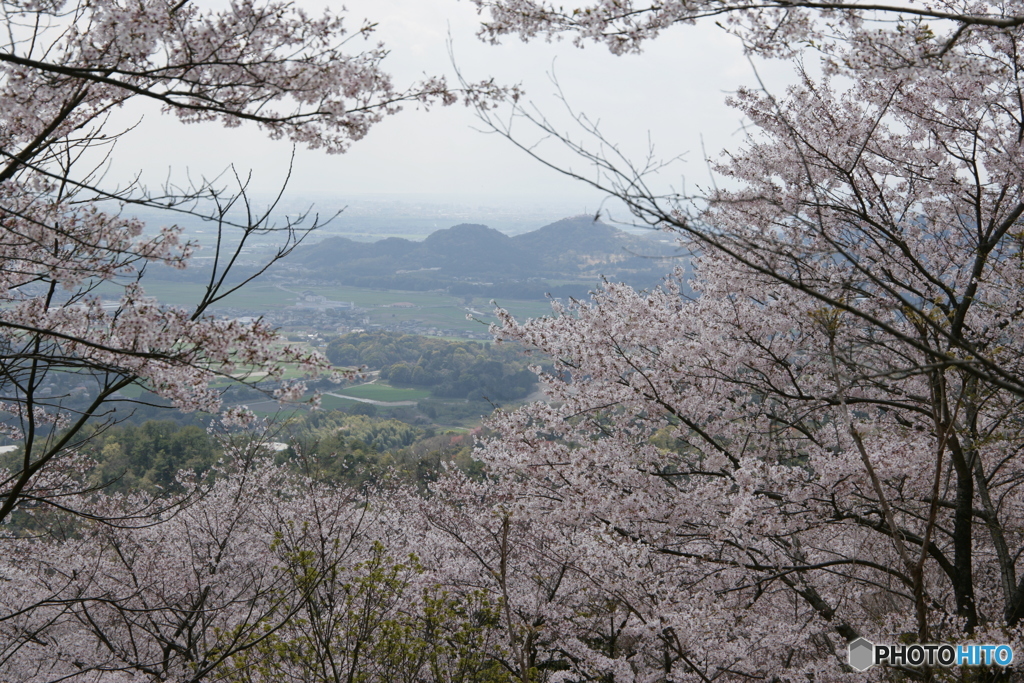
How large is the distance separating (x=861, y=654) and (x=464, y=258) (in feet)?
372

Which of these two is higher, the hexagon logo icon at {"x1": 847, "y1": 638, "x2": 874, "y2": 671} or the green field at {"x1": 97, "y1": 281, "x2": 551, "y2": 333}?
the green field at {"x1": 97, "y1": 281, "x2": 551, "y2": 333}

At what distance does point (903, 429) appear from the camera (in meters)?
5.86

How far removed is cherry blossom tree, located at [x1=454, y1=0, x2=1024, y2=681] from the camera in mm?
4719

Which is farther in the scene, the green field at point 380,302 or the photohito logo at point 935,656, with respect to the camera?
the green field at point 380,302

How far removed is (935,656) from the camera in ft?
12.7

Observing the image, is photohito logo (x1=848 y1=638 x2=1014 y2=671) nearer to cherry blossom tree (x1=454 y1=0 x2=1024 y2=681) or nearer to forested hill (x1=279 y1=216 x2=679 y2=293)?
cherry blossom tree (x1=454 y1=0 x2=1024 y2=681)

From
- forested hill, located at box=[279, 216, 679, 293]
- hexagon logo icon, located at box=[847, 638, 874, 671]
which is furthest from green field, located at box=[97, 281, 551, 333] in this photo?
hexagon logo icon, located at box=[847, 638, 874, 671]

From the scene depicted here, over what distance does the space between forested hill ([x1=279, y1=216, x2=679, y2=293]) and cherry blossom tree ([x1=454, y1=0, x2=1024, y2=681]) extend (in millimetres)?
71992

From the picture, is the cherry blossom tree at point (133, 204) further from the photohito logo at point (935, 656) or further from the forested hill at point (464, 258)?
the forested hill at point (464, 258)

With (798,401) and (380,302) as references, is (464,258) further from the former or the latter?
(798,401)

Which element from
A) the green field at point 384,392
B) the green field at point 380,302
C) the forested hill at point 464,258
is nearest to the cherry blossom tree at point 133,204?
the green field at point 384,392

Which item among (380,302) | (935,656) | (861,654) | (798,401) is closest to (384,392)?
(380,302)

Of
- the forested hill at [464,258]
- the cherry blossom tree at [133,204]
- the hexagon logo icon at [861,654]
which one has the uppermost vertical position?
the forested hill at [464,258]

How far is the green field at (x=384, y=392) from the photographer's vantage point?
2351 inches
